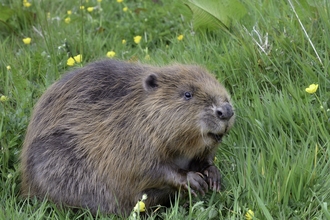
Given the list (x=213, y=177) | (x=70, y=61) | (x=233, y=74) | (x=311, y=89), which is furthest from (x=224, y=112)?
(x=70, y=61)

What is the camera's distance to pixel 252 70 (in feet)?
16.6

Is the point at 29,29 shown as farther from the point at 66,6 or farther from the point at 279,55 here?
the point at 279,55

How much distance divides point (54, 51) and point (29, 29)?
31.6 inches

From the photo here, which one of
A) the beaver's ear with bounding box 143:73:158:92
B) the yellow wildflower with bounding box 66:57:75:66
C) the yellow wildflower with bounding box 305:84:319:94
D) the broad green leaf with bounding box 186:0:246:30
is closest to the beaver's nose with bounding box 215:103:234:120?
the beaver's ear with bounding box 143:73:158:92

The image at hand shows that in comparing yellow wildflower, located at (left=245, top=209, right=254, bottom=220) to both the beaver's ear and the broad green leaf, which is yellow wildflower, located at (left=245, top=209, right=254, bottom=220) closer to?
the beaver's ear

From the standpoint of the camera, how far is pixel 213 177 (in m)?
4.19

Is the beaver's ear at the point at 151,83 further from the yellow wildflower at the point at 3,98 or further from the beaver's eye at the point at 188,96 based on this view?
the yellow wildflower at the point at 3,98

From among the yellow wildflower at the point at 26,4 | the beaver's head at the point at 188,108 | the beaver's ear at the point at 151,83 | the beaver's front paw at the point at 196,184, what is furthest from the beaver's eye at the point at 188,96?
the yellow wildflower at the point at 26,4

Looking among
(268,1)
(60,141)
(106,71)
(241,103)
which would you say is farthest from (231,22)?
(60,141)

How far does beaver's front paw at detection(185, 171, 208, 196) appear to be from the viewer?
408 cm

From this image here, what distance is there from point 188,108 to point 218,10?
1721mm

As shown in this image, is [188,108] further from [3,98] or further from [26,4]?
[26,4]

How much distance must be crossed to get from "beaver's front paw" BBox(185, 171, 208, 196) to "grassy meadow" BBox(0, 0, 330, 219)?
0.25 feet

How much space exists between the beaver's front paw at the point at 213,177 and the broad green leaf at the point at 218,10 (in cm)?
170
